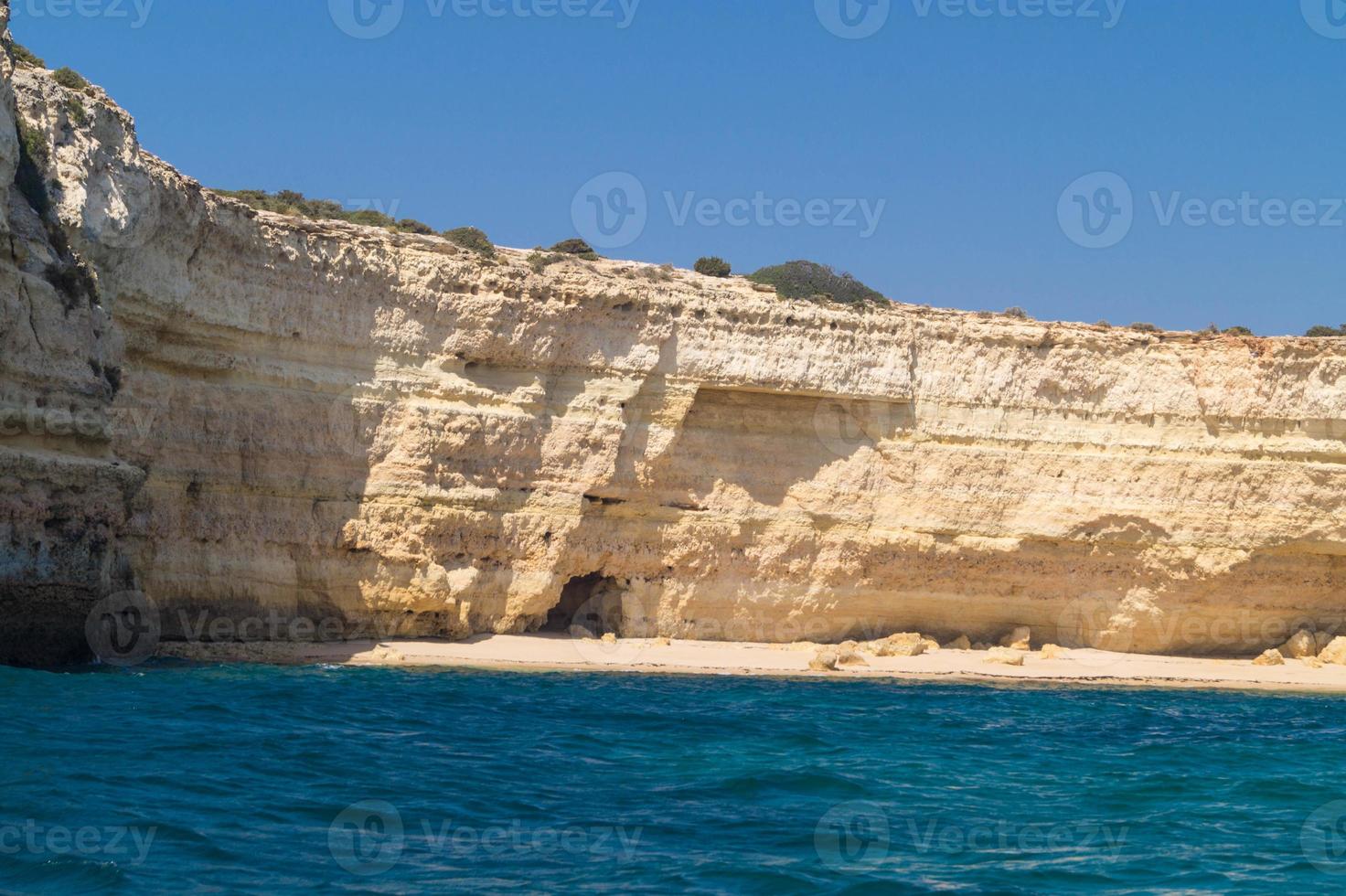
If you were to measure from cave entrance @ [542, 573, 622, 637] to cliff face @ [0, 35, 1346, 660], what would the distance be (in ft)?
0.26

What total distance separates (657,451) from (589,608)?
371 centimetres

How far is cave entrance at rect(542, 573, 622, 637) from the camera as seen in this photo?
88.3ft

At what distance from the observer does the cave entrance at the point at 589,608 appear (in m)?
26.9

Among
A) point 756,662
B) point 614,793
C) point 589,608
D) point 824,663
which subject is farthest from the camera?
point 589,608

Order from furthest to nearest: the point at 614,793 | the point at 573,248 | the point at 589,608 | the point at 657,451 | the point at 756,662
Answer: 1. the point at 573,248
2. the point at 589,608
3. the point at 657,451
4. the point at 756,662
5. the point at 614,793

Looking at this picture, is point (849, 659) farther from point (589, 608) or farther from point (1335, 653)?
point (1335, 653)

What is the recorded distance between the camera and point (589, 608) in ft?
89.5

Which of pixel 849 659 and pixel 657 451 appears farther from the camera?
pixel 657 451

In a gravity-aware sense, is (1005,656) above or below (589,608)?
below

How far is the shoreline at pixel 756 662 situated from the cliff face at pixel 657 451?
2.67 feet

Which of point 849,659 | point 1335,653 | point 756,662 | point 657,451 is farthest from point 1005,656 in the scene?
point 657,451

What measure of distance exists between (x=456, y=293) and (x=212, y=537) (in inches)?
251

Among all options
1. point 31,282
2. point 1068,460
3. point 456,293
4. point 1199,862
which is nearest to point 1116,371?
point 1068,460

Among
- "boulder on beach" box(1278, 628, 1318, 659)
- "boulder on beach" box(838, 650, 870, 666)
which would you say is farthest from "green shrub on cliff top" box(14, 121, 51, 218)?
"boulder on beach" box(1278, 628, 1318, 659)
